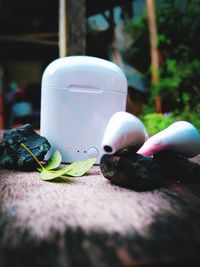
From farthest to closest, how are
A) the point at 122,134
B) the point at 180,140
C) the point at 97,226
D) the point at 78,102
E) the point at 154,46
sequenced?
the point at 154,46, the point at 78,102, the point at 180,140, the point at 122,134, the point at 97,226

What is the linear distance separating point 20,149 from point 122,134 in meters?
0.44

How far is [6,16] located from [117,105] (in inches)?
168

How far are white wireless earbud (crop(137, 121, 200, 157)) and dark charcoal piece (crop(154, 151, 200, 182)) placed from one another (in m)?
0.02

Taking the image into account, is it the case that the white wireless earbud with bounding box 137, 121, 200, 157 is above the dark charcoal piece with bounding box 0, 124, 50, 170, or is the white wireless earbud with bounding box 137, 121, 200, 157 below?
above

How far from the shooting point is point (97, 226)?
0.52 m

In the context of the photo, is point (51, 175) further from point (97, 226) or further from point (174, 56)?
point (174, 56)

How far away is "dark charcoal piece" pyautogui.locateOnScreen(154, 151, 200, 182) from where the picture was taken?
92 centimetres

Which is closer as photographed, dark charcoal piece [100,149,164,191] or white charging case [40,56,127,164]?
dark charcoal piece [100,149,164,191]

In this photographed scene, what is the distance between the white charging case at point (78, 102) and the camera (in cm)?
113

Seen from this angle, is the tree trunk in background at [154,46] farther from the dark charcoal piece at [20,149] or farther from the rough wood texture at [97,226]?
the rough wood texture at [97,226]

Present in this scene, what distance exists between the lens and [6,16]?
4.68 metres

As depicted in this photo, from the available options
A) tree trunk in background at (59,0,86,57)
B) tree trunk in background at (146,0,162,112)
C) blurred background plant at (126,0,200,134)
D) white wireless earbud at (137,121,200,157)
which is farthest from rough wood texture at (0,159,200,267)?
tree trunk in background at (146,0,162,112)

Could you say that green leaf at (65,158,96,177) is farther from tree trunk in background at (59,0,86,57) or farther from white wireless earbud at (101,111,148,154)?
tree trunk in background at (59,0,86,57)

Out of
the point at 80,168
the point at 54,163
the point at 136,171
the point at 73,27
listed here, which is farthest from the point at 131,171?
the point at 73,27
